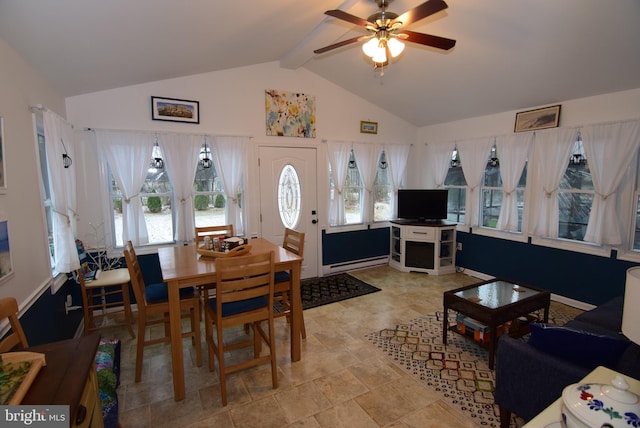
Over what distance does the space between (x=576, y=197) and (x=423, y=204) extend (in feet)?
6.33

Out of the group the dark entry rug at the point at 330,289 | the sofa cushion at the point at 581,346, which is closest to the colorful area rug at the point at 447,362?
the sofa cushion at the point at 581,346

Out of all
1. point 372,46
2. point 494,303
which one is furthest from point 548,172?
point 372,46

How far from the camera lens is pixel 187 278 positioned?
2.28 meters

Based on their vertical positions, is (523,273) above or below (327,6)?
below

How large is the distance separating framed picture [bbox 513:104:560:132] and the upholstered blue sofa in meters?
2.90

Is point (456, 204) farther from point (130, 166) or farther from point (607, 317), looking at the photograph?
point (130, 166)

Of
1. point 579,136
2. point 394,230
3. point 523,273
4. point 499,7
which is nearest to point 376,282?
point 394,230

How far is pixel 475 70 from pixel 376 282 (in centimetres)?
298

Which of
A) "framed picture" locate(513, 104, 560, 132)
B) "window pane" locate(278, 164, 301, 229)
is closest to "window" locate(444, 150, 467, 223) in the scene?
"framed picture" locate(513, 104, 560, 132)

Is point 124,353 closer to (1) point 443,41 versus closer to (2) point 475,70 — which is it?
(1) point 443,41

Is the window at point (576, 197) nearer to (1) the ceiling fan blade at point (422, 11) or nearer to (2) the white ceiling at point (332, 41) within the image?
(2) the white ceiling at point (332, 41)

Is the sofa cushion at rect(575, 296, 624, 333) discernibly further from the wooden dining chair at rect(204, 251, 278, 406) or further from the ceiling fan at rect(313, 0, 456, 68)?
the wooden dining chair at rect(204, 251, 278, 406)

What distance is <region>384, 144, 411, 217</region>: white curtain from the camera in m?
5.39

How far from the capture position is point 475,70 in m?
3.65
